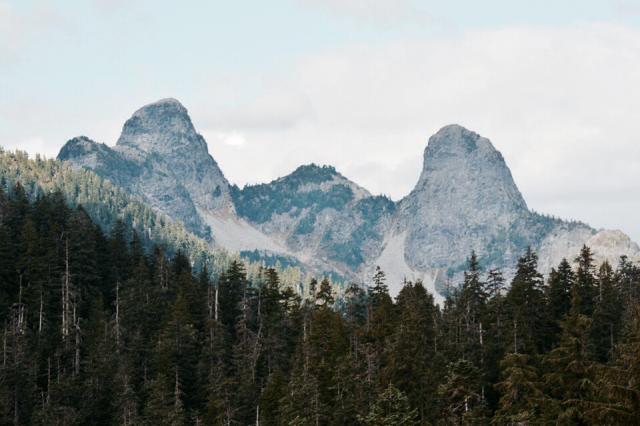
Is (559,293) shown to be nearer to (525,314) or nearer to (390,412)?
(525,314)

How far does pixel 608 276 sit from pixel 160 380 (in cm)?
5303

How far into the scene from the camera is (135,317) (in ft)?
381

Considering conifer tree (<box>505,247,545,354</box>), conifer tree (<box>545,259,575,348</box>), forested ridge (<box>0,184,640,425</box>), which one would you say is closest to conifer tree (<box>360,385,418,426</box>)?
forested ridge (<box>0,184,640,425</box>)

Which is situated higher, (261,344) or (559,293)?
(559,293)

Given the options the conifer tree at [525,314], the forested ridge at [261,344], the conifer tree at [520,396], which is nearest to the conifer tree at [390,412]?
the forested ridge at [261,344]

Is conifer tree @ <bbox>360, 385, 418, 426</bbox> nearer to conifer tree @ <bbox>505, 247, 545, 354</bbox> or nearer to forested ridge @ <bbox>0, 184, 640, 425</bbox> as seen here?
forested ridge @ <bbox>0, 184, 640, 425</bbox>

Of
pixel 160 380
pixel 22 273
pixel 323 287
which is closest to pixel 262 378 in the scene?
pixel 160 380

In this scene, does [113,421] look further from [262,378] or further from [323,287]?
[323,287]

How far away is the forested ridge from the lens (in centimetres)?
7256

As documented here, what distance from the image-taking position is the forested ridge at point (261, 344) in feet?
238

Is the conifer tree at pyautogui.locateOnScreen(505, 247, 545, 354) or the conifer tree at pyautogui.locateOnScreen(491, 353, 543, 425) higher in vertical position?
the conifer tree at pyautogui.locateOnScreen(505, 247, 545, 354)

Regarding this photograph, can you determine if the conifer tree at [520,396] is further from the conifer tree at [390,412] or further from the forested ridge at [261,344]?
the conifer tree at [390,412]

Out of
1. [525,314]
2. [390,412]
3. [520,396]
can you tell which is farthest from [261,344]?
[520,396]

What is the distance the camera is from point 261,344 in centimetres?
11175
